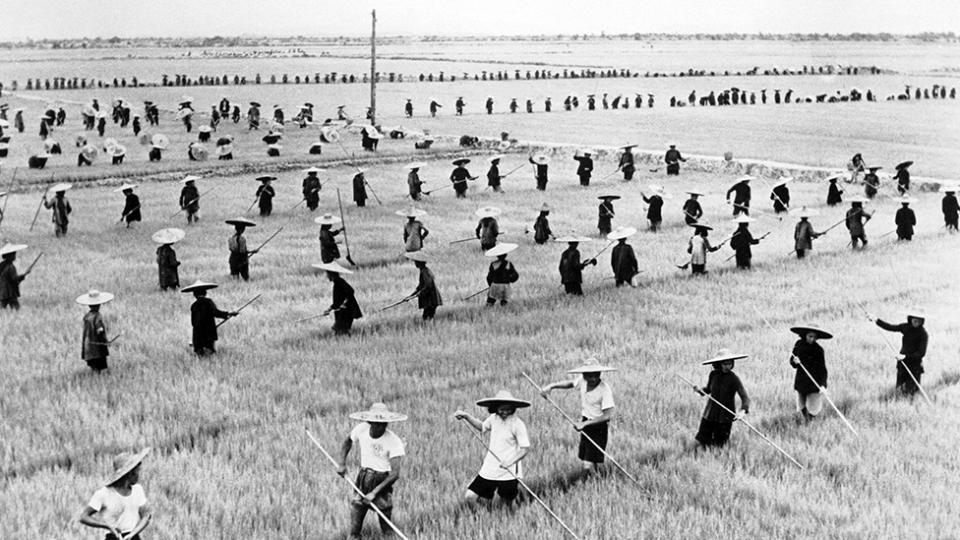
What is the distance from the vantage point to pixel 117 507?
254 inches

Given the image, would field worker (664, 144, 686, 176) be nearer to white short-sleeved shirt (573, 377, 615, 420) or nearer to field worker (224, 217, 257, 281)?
field worker (224, 217, 257, 281)

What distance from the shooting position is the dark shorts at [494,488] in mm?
8070

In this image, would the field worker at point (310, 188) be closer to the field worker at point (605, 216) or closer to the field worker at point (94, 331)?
the field worker at point (605, 216)

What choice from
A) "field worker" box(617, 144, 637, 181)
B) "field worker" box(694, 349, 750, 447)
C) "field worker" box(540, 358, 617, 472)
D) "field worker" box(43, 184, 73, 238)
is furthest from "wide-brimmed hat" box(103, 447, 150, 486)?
"field worker" box(617, 144, 637, 181)

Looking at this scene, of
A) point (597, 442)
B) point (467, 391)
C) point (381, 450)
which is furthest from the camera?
point (467, 391)

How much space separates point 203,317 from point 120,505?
6445 mm

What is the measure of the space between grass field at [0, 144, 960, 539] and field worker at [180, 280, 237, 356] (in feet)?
0.83

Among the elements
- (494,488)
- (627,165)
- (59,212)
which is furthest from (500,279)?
(627,165)

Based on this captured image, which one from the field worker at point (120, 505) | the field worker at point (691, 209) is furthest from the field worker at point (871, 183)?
the field worker at point (120, 505)

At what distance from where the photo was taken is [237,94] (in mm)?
73000

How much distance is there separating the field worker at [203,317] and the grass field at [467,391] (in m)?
0.25

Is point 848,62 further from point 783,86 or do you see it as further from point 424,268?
point 424,268

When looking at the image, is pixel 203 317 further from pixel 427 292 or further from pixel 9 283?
pixel 9 283

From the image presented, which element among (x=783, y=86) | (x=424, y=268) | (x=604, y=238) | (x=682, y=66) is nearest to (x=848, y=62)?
(x=682, y=66)
